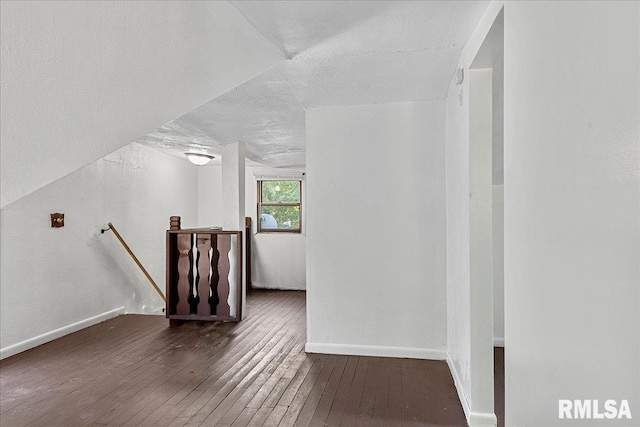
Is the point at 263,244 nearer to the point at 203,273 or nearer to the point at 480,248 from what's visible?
the point at 203,273

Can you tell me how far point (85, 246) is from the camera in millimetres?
4820

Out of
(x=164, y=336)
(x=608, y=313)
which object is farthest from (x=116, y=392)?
(x=608, y=313)

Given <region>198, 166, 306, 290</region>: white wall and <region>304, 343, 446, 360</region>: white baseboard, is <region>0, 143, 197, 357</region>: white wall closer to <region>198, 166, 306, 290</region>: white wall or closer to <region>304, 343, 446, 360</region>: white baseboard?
<region>198, 166, 306, 290</region>: white wall

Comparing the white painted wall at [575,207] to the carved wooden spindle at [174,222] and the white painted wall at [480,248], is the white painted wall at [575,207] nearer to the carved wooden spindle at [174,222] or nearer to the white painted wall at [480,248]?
the white painted wall at [480,248]

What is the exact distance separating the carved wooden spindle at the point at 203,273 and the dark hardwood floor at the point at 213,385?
600 mm

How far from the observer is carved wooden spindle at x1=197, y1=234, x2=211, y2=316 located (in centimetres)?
500

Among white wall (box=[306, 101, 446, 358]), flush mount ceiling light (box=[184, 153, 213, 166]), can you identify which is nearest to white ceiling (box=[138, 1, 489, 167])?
white wall (box=[306, 101, 446, 358])

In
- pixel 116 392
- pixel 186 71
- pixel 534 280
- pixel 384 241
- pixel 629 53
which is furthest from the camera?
pixel 384 241

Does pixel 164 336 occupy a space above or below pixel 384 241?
below

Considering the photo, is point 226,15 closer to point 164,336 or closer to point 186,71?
point 186,71

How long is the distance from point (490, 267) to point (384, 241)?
1.32 metres

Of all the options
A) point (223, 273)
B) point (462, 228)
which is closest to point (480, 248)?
point (462, 228)

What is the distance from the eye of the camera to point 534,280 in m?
1.34

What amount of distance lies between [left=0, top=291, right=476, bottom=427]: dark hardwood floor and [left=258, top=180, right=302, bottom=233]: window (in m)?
3.42
